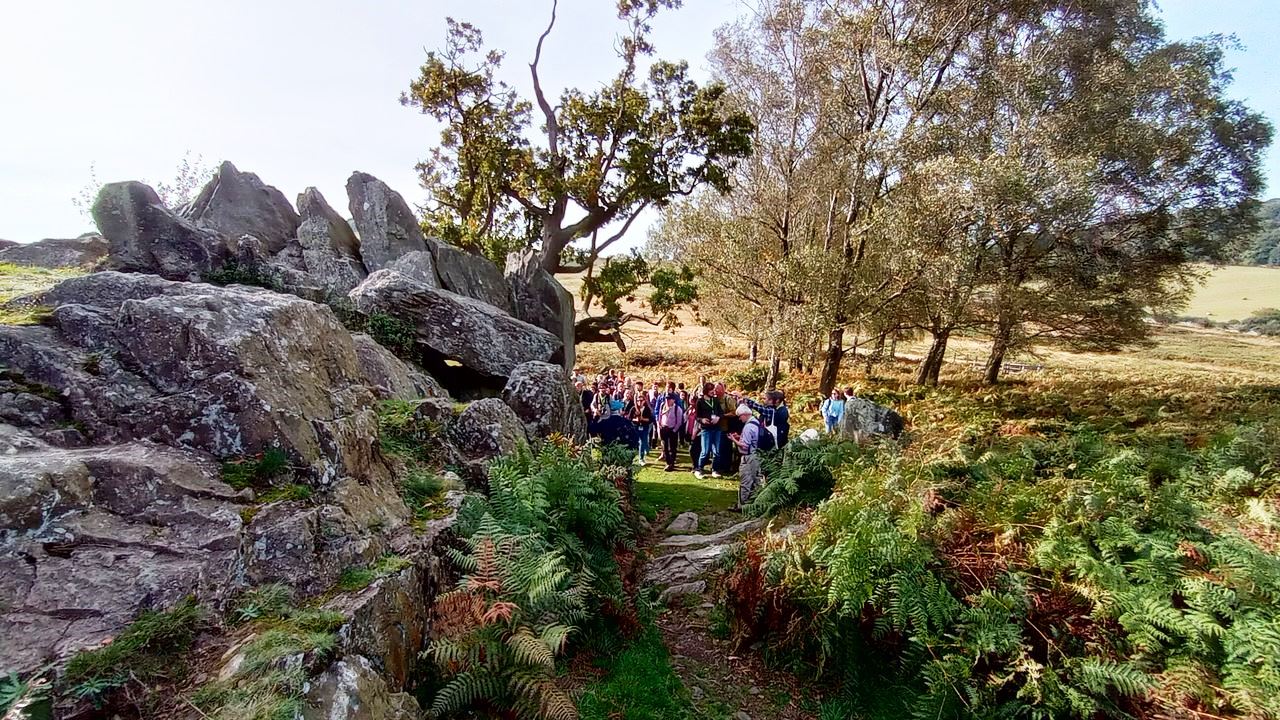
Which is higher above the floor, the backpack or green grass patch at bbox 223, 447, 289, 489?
green grass patch at bbox 223, 447, 289, 489

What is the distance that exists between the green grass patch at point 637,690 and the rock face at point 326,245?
1396 centimetres

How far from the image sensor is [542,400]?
433 inches

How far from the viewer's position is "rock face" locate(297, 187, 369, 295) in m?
16.6

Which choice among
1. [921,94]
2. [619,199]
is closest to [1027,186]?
[921,94]

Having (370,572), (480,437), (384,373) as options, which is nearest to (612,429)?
(480,437)

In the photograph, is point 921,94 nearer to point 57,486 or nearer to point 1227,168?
point 1227,168

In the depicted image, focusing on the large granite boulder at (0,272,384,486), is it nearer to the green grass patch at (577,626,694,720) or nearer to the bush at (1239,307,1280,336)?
A: the green grass patch at (577,626,694,720)

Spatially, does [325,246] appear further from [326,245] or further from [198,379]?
[198,379]

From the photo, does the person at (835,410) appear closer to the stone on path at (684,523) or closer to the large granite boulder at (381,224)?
the stone on path at (684,523)

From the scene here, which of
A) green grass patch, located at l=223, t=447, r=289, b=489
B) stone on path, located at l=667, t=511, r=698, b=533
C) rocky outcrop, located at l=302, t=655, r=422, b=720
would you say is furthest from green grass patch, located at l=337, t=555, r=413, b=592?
stone on path, located at l=667, t=511, r=698, b=533

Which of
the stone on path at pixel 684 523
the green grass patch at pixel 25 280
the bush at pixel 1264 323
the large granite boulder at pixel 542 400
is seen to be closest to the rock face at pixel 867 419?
the stone on path at pixel 684 523

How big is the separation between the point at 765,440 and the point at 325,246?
1463cm

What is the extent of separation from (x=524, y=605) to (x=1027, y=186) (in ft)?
64.9

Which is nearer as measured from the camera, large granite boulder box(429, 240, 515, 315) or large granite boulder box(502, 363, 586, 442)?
large granite boulder box(502, 363, 586, 442)
